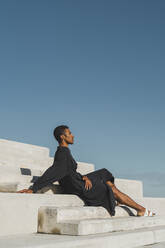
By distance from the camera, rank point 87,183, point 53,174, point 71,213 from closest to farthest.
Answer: point 71,213
point 53,174
point 87,183

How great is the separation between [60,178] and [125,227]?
1103 millimetres

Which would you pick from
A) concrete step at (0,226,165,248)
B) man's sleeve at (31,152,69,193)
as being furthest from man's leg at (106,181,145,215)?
man's sleeve at (31,152,69,193)

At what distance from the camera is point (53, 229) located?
3.25 meters

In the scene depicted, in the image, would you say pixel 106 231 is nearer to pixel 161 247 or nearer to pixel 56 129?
pixel 161 247

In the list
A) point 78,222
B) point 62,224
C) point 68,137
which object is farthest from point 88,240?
point 68,137

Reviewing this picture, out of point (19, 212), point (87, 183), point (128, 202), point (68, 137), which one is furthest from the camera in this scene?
point (68, 137)

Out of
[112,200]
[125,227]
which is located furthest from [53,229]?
[112,200]

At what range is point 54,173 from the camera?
4.11 m

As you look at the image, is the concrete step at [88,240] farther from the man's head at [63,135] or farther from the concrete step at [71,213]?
the man's head at [63,135]

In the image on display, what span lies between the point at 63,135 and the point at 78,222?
1.78 meters

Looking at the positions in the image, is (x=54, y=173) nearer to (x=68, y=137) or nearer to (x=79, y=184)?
(x=79, y=184)

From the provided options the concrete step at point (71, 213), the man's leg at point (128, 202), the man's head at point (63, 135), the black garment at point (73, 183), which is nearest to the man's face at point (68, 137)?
the man's head at point (63, 135)

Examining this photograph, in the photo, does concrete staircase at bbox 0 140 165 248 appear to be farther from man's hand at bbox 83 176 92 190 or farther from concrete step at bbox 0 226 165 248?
man's hand at bbox 83 176 92 190

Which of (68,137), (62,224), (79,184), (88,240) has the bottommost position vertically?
(88,240)
